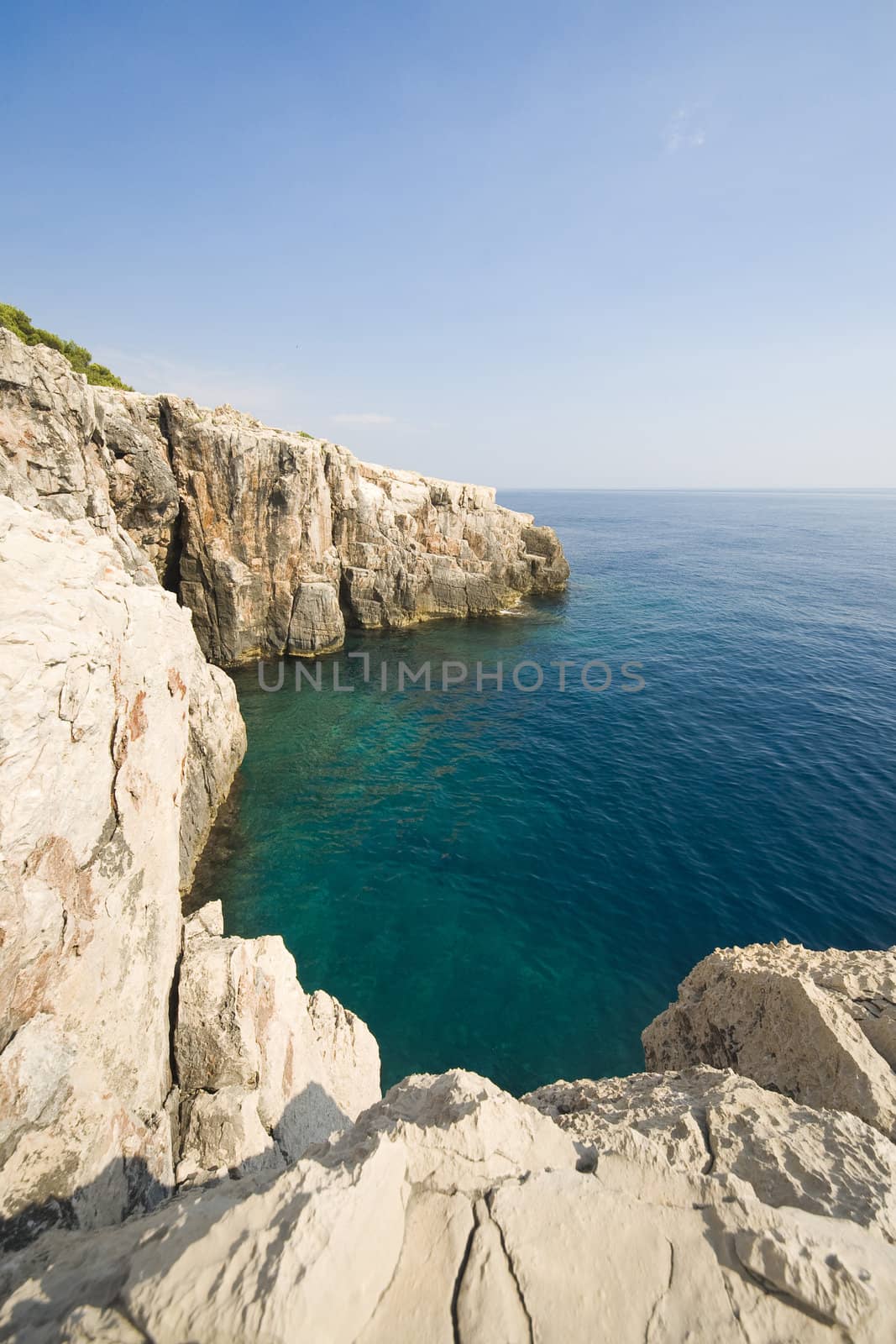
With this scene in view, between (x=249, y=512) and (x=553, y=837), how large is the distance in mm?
33031

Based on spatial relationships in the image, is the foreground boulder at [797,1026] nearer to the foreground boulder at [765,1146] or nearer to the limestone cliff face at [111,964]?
the foreground boulder at [765,1146]

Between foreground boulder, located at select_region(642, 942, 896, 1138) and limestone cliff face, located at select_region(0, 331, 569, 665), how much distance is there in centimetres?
2575

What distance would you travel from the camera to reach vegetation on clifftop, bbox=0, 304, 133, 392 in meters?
35.5

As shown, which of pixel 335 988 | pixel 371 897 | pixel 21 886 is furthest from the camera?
pixel 371 897

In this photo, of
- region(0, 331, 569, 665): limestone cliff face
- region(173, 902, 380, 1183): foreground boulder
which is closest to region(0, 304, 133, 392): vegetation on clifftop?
region(0, 331, 569, 665): limestone cliff face

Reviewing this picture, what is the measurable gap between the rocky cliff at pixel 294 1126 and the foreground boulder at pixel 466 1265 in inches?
0.9

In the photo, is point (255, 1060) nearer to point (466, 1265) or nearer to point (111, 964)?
point (111, 964)

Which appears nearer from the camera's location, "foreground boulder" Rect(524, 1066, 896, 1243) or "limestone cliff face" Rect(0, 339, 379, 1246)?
"foreground boulder" Rect(524, 1066, 896, 1243)

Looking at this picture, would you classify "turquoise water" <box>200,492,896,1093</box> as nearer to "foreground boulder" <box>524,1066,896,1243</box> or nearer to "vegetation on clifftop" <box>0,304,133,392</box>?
"foreground boulder" <box>524,1066,896,1243</box>

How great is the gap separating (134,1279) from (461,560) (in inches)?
2179

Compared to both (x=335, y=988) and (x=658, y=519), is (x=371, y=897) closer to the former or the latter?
(x=335, y=988)

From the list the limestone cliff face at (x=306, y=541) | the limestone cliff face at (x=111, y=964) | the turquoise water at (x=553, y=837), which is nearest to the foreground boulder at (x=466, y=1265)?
the limestone cliff face at (x=111, y=964)

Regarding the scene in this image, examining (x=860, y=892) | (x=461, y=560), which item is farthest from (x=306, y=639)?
(x=860, y=892)

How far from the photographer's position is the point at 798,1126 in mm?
7148
